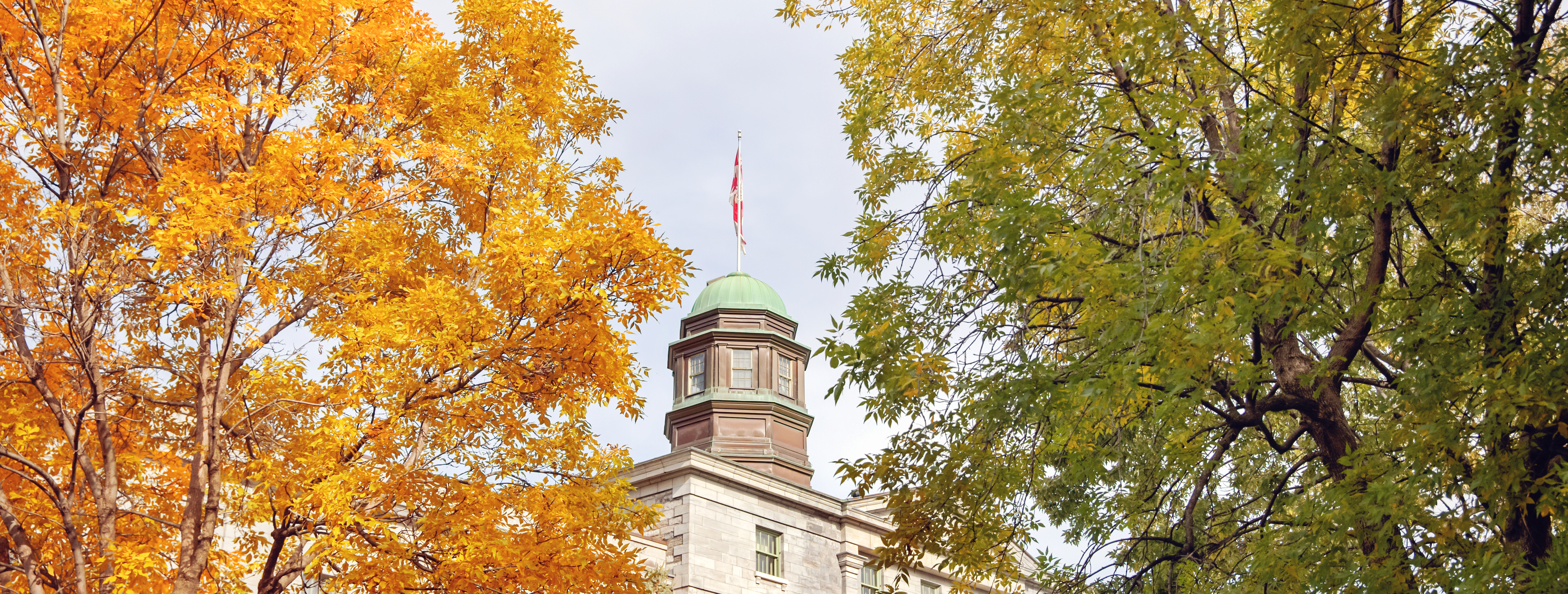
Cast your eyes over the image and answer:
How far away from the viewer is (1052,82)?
1054cm

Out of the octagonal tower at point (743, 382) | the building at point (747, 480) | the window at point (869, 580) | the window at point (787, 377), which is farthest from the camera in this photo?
the window at point (787, 377)

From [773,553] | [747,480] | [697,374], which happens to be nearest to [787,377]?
[697,374]

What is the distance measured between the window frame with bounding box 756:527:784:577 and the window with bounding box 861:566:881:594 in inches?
119

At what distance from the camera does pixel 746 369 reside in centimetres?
3816

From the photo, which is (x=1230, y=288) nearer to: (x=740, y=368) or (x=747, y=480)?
(x=747, y=480)

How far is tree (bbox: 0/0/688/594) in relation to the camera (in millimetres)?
10203

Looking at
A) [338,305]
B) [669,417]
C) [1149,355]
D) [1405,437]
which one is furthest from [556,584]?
[669,417]

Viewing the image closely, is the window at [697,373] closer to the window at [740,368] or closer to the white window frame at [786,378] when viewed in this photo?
the window at [740,368]

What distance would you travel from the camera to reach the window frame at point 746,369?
37812 mm

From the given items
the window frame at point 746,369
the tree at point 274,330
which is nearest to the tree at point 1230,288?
the tree at point 274,330

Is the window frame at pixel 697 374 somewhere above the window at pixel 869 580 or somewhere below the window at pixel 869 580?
above

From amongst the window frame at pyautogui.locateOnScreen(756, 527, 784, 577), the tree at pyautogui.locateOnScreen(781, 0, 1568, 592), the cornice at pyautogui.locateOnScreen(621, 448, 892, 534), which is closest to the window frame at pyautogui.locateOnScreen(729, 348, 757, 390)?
the cornice at pyautogui.locateOnScreen(621, 448, 892, 534)

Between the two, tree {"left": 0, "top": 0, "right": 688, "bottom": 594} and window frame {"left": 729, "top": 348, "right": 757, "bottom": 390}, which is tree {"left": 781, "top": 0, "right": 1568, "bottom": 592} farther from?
window frame {"left": 729, "top": 348, "right": 757, "bottom": 390}

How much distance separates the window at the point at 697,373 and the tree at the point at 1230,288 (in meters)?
24.8
